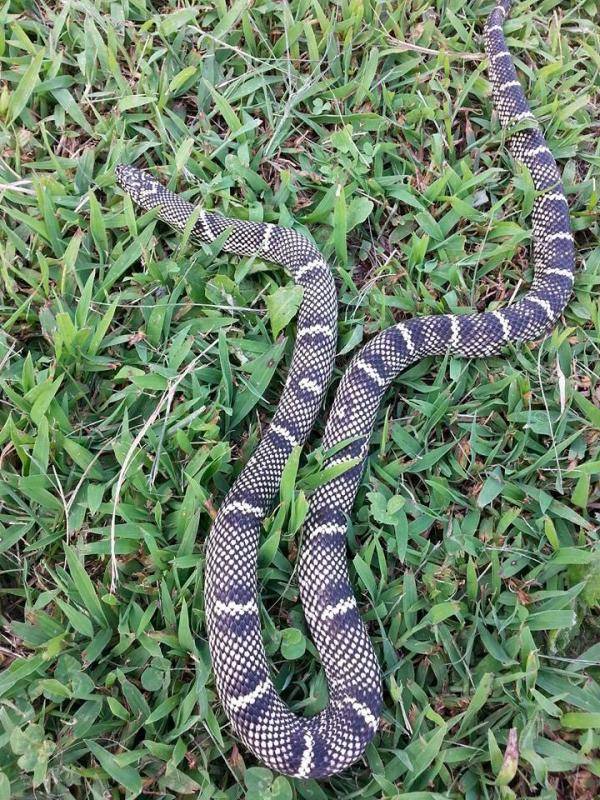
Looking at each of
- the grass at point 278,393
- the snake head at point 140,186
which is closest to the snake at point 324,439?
the snake head at point 140,186

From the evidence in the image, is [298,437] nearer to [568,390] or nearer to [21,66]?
[568,390]

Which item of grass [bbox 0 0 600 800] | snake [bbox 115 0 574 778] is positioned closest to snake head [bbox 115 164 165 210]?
snake [bbox 115 0 574 778]

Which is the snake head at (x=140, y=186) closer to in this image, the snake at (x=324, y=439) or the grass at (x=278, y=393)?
the snake at (x=324, y=439)

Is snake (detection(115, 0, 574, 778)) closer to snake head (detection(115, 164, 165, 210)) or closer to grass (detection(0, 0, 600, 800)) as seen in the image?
snake head (detection(115, 164, 165, 210))

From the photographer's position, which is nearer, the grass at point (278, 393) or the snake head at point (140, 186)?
the grass at point (278, 393)

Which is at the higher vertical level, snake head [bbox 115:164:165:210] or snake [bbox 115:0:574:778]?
snake head [bbox 115:164:165:210]

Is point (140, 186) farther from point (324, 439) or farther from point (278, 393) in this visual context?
point (324, 439)
